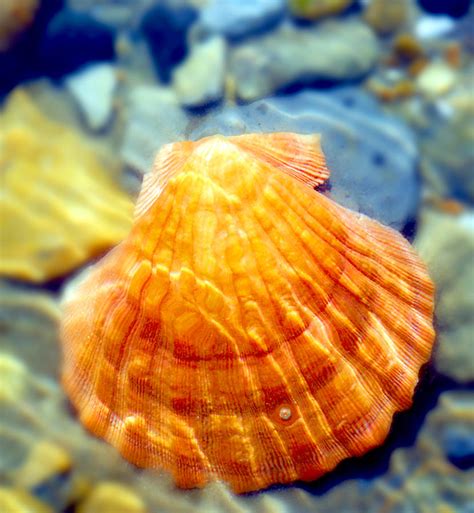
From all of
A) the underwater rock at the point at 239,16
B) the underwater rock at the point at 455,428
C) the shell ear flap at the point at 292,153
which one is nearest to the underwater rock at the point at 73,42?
the underwater rock at the point at 239,16

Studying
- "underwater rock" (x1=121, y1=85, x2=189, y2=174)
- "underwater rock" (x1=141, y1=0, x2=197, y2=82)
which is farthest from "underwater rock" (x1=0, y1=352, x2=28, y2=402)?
"underwater rock" (x1=141, y1=0, x2=197, y2=82)

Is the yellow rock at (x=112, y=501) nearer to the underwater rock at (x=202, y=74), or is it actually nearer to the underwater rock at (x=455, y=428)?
the underwater rock at (x=455, y=428)

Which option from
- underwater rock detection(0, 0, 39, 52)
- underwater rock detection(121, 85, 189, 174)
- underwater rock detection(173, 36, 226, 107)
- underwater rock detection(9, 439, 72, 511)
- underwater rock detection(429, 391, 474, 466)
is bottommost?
underwater rock detection(429, 391, 474, 466)

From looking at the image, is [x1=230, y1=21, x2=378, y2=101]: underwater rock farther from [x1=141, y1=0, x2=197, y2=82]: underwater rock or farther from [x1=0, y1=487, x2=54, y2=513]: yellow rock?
[x1=0, y1=487, x2=54, y2=513]: yellow rock

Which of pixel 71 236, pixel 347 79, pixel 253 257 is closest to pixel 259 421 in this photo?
pixel 253 257

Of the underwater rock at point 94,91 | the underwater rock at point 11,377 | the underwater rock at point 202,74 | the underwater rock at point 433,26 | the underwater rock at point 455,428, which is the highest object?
the underwater rock at point 94,91

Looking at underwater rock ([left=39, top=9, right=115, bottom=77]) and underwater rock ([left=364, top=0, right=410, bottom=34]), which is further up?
underwater rock ([left=39, top=9, right=115, bottom=77])
